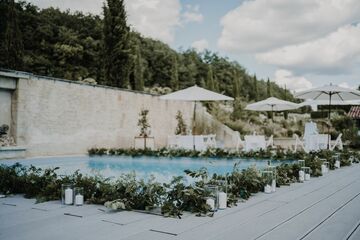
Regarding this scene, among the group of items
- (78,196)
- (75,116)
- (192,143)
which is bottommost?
(78,196)

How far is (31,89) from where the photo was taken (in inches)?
412

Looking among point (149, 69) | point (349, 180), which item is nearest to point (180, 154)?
point (349, 180)

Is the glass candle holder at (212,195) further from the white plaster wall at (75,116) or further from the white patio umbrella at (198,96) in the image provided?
the white plaster wall at (75,116)

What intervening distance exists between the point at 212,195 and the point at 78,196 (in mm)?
1588

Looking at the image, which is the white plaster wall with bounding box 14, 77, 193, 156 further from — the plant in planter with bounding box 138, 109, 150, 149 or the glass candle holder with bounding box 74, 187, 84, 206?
the glass candle holder with bounding box 74, 187, 84, 206

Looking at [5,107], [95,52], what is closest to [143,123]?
[5,107]

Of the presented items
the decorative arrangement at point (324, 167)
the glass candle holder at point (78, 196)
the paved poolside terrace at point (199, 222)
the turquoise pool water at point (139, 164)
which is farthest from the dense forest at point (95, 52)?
the decorative arrangement at point (324, 167)

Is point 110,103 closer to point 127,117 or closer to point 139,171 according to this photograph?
point 127,117

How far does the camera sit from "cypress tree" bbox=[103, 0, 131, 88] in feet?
51.7

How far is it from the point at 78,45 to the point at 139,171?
12.6 metres

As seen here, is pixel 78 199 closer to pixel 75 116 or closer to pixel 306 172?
pixel 306 172

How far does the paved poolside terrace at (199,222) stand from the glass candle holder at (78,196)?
3.8 inches

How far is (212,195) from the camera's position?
12.8 ft

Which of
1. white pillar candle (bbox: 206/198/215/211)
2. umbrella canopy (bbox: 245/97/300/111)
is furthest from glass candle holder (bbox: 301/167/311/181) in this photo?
umbrella canopy (bbox: 245/97/300/111)
